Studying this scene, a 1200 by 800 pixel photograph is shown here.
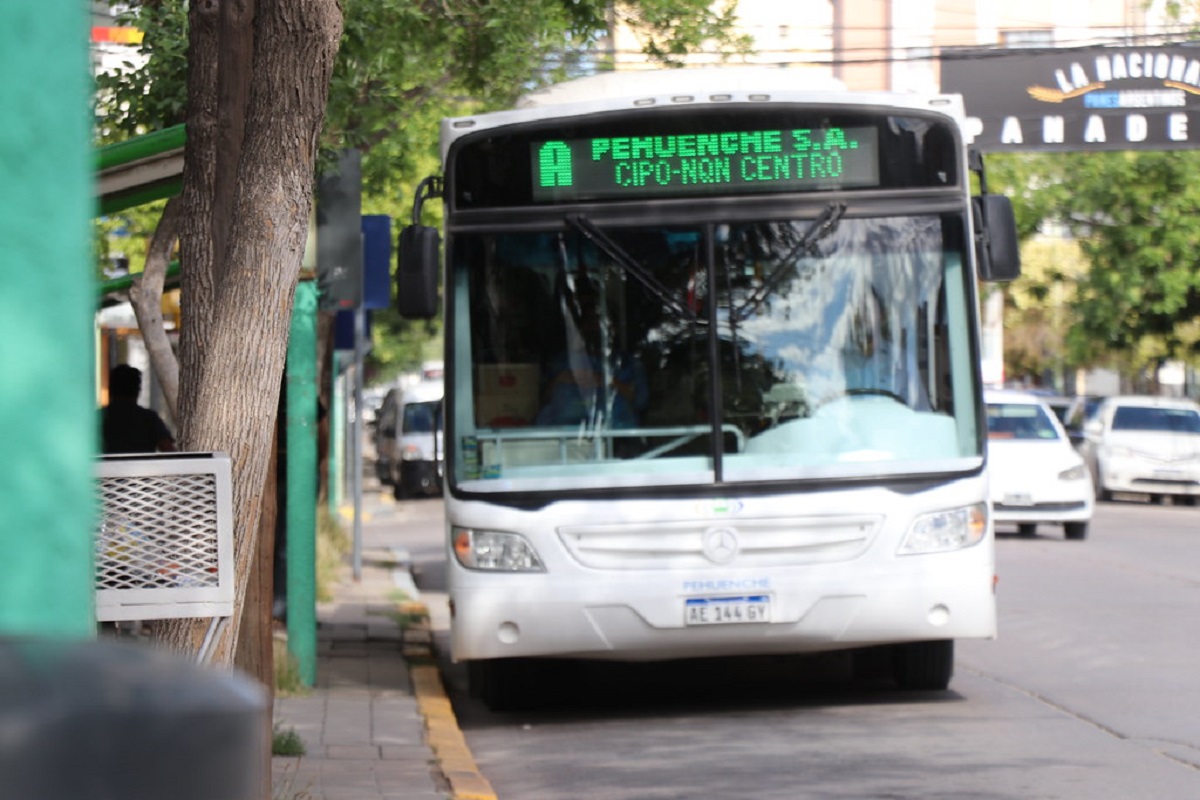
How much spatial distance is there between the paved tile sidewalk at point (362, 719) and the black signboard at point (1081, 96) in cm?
1399

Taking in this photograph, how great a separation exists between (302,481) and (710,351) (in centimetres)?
272

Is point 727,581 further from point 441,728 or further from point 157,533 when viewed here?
point 157,533

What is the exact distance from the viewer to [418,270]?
9.68 meters

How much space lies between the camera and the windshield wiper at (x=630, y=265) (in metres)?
9.62

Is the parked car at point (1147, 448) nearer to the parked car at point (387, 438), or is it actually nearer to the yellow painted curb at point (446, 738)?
the parked car at point (387, 438)

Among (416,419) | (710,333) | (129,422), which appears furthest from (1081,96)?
(710,333)

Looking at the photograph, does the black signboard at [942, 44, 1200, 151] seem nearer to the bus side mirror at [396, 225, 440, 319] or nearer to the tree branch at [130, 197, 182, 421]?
the tree branch at [130, 197, 182, 421]

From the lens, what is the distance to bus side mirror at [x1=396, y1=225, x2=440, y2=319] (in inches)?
380

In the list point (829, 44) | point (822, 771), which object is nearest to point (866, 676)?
point (822, 771)

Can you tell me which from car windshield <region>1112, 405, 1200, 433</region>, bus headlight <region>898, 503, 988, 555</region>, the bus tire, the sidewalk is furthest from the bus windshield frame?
car windshield <region>1112, 405, 1200, 433</region>

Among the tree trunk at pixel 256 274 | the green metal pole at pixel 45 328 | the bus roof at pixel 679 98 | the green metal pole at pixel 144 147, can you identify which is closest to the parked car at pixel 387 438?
the bus roof at pixel 679 98

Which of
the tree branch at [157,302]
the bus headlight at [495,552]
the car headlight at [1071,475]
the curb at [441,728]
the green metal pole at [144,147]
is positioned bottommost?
the curb at [441,728]

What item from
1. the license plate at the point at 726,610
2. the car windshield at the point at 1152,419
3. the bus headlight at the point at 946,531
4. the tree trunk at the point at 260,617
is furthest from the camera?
the car windshield at the point at 1152,419

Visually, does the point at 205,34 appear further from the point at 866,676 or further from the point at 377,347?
the point at 377,347
